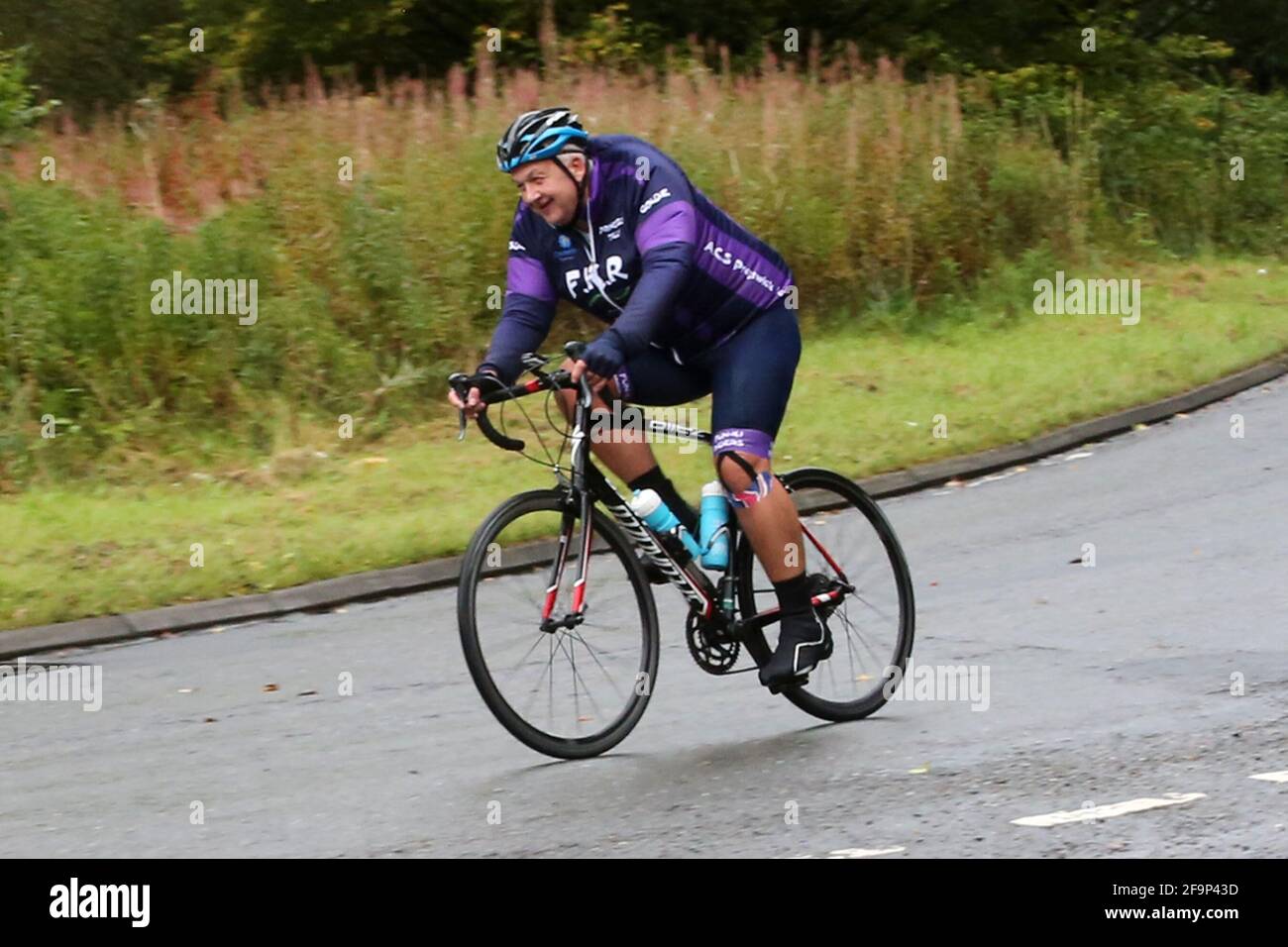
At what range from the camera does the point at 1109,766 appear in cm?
615

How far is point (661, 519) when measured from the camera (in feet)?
22.6

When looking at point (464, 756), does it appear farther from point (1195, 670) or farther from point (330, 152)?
point (330, 152)

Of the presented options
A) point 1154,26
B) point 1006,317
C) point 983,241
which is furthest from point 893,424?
point 1154,26

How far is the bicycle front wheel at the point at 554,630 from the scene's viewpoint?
6.44 metres

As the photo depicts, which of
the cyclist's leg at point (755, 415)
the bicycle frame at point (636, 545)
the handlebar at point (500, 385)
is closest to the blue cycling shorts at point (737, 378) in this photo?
the cyclist's leg at point (755, 415)

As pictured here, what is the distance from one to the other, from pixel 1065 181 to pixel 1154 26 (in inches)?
581

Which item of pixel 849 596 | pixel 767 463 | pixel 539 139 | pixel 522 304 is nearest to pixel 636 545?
pixel 767 463

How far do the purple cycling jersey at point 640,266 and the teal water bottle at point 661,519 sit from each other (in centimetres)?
48

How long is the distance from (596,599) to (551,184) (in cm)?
135

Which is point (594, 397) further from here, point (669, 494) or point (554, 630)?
point (554, 630)

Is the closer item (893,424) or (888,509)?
(888,509)

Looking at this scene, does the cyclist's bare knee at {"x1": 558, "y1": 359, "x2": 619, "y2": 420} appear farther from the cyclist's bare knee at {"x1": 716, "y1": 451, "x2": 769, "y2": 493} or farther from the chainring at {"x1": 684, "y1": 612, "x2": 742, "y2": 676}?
the chainring at {"x1": 684, "y1": 612, "x2": 742, "y2": 676}
